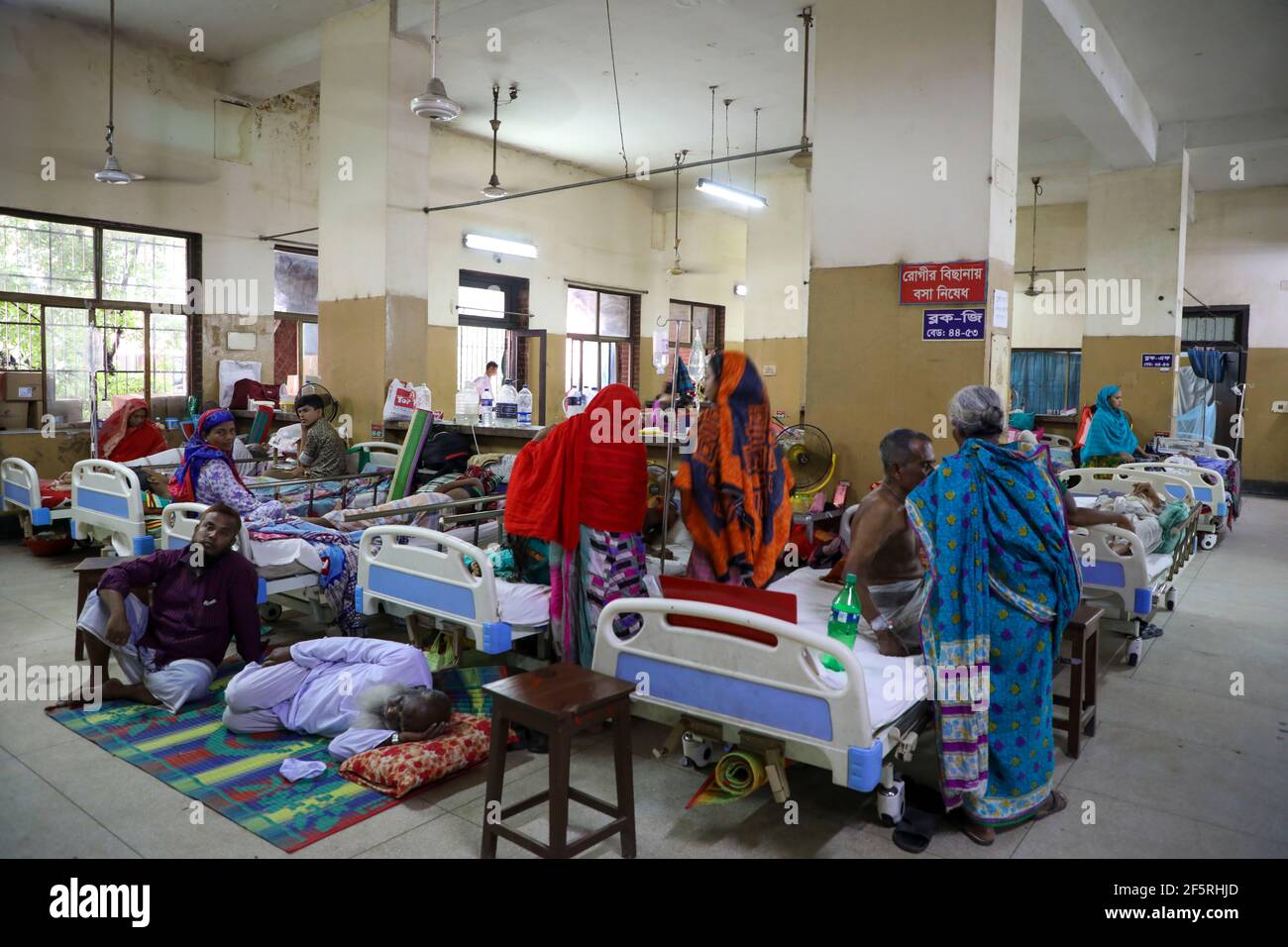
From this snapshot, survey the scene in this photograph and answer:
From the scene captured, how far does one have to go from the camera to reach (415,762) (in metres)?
3.18

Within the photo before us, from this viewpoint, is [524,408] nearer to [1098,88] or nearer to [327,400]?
[327,400]

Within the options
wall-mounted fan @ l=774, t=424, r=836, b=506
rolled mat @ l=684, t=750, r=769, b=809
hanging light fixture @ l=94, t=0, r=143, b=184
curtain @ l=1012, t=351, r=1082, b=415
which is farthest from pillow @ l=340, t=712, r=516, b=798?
curtain @ l=1012, t=351, r=1082, b=415

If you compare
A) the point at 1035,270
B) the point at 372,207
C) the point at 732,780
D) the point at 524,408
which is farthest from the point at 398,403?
the point at 1035,270

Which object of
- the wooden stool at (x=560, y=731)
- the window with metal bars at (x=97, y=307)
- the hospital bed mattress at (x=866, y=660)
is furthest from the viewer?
the window with metal bars at (x=97, y=307)

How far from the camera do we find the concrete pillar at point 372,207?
772cm

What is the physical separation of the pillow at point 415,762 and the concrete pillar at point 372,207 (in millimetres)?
4986

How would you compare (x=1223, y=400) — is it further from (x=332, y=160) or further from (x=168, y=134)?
(x=168, y=134)

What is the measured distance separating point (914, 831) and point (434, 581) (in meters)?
2.21

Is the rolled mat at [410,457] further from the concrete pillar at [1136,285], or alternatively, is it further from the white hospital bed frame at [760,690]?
the concrete pillar at [1136,285]

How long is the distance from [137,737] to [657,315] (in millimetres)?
12378

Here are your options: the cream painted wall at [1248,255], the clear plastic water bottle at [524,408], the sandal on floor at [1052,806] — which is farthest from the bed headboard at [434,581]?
the cream painted wall at [1248,255]

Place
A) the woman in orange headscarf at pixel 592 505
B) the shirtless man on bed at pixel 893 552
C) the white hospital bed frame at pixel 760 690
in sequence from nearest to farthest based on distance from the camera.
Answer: the white hospital bed frame at pixel 760 690 → the shirtless man on bed at pixel 893 552 → the woman in orange headscarf at pixel 592 505

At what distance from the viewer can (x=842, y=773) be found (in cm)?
257

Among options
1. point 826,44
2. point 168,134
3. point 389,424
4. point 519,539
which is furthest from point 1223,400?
point 168,134
